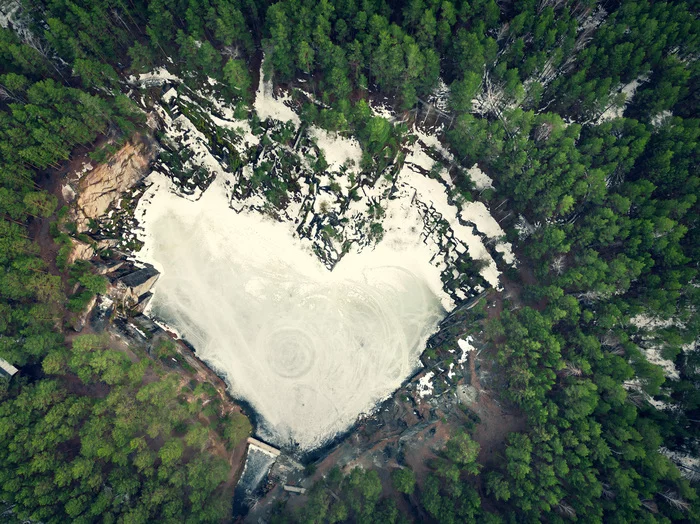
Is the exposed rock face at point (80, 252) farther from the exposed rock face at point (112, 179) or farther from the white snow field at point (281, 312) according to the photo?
the white snow field at point (281, 312)

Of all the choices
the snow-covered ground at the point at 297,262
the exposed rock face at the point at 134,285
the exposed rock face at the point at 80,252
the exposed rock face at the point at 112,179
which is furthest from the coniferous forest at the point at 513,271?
the snow-covered ground at the point at 297,262

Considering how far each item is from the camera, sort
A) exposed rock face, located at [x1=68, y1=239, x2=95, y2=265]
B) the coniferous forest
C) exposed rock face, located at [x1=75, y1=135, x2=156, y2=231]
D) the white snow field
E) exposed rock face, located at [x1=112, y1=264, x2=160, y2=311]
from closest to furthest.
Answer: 1. the coniferous forest
2. exposed rock face, located at [x1=68, y1=239, x2=95, y2=265]
3. exposed rock face, located at [x1=75, y1=135, x2=156, y2=231]
4. exposed rock face, located at [x1=112, y1=264, x2=160, y2=311]
5. the white snow field

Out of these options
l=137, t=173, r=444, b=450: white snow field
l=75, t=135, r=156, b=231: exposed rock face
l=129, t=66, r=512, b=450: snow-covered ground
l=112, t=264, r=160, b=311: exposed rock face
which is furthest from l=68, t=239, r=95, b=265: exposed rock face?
l=137, t=173, r=444, b=450: white snow field

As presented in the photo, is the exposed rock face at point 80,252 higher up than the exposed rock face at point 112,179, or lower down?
lower down

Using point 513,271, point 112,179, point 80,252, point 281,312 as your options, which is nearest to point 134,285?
point 80,252

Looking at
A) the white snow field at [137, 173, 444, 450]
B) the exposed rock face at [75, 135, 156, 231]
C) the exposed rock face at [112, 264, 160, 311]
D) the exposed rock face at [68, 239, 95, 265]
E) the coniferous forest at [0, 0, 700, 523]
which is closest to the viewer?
the coniferous forest at [0, 0, 700, 523]

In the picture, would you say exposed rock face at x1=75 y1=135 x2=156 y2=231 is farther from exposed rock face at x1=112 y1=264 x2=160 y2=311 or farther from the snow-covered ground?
exposed rock face at x1=112 y1=264 x2=160 y2=311
